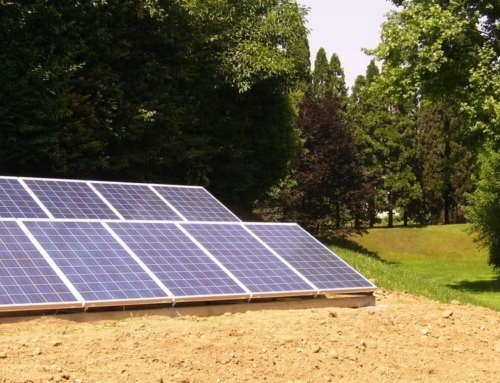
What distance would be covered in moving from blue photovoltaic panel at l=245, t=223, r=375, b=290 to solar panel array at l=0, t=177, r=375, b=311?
0.02 metres

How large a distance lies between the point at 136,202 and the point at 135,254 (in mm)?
4438

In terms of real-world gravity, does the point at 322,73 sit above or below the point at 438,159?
above

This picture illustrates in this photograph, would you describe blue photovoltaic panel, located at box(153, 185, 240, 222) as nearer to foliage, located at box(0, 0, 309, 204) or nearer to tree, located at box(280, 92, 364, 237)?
foliage, located at box(0, 0, 309, 204)

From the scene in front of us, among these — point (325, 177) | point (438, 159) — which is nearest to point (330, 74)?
point (438, 159)

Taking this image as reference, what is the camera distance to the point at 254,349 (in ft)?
27.4

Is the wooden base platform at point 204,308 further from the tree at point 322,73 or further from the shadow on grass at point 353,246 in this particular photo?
the tree at point 322,73

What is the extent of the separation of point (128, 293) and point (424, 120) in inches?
2211

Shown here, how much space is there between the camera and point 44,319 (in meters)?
9.62

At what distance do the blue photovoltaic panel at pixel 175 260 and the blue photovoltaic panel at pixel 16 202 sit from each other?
2021 mm

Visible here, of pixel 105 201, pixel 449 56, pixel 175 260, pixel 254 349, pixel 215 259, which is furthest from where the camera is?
pixel 449 56

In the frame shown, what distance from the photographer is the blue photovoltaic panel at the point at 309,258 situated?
42.9 ft

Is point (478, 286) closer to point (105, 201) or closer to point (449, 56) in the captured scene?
point (449, 56)

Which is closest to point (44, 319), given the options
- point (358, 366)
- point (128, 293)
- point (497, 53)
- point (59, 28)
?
point (128, 293)

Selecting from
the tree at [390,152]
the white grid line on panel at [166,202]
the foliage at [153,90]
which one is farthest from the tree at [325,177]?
the white grid line on panel at [166,202]
